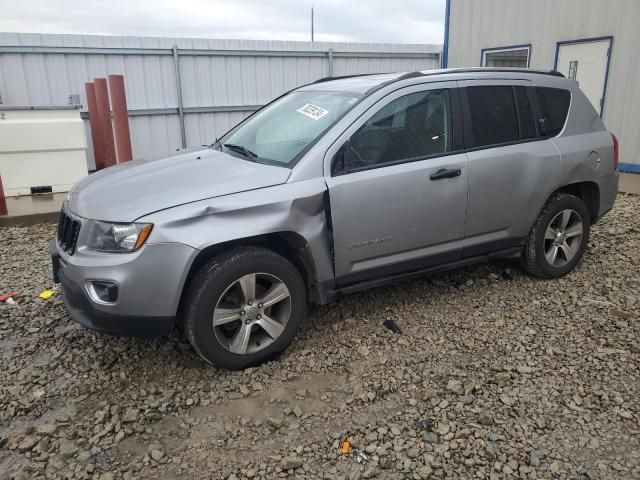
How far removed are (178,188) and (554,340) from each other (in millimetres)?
2700

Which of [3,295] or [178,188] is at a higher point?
[178,188]

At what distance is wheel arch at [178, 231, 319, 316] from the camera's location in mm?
3066

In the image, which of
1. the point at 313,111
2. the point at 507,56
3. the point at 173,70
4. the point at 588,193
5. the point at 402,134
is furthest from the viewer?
the point at 507,56

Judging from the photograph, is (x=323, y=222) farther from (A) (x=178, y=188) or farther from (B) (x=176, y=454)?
(B) (x=176, y=454)

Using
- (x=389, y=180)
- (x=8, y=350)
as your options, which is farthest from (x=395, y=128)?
(x=8, y=350)

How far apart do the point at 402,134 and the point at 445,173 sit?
41 cm

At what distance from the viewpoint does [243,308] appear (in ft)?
10.4

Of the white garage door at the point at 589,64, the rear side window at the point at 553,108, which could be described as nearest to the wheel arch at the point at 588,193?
the rear side window at the point at 553,108

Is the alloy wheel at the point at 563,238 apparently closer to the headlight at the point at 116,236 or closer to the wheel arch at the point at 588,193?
the wheel arch at the point at 588,193

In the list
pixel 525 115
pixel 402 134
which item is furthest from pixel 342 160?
pixel 525 115

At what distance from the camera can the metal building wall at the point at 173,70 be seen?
29.6ft

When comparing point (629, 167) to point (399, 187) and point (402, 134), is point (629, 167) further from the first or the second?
point (399, 187)

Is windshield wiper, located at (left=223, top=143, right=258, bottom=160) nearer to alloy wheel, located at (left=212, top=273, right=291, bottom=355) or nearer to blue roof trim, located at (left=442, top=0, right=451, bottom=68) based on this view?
alloy wheel, located at (left=212, top=273, right=291, bottom=355)

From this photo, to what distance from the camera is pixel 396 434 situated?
8.92ft
